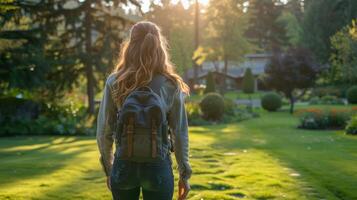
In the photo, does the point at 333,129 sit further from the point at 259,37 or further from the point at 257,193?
the point at 259,37

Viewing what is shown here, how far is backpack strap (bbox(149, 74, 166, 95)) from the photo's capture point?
135 inches

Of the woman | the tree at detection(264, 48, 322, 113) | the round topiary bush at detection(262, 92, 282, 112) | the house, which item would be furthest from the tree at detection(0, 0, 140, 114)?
the house

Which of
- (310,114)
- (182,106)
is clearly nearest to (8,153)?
(182,106)

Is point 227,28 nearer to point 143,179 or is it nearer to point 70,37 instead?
point 70,37

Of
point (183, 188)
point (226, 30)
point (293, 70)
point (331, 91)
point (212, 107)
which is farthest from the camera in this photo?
point (226, 30)

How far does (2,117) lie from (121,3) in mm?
7552

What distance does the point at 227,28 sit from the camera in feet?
164

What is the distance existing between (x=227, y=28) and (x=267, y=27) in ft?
81.5

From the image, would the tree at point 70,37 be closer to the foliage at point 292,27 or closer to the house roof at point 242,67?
the foliage at point 292,27

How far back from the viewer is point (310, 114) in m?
23.5

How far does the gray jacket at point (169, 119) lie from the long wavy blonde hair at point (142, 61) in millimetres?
65

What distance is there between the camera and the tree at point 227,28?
48722 mm

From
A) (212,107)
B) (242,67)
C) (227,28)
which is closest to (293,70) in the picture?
(212,107)

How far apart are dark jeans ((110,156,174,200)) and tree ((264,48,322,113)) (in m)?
28.9
